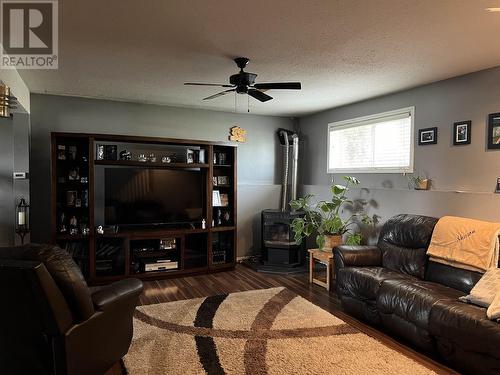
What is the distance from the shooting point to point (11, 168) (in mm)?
3973

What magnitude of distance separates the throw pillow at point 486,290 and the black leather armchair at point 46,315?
2648 millimetres

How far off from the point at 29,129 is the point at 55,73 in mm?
1203

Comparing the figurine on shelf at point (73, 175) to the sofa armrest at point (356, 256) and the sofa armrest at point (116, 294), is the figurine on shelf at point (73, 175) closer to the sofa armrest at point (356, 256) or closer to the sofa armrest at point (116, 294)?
the sofa armrest at point (116, 294)

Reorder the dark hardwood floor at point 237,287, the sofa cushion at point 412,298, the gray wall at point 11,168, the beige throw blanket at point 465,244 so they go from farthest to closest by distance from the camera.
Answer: the gray wall at point 11,168, the dark hardwood floor at point 237,287, the beige throw blanket at point 465,244, the sofa cushion at point 412,298

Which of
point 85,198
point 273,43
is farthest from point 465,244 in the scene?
point 85,198

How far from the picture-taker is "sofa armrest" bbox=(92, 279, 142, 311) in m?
2.18

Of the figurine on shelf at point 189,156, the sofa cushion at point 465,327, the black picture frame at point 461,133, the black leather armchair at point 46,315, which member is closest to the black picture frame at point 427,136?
the black picture frame at point 461,133

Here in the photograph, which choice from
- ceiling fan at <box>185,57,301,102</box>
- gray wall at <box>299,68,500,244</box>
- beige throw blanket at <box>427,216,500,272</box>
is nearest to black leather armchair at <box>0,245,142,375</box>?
ceiling fan at <box>185,57,301,102</box>

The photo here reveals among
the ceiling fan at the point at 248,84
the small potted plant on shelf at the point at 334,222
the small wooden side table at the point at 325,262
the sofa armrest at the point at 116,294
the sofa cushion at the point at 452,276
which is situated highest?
the ceiling fan at the point at 248,84

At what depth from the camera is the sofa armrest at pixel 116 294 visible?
218 centimetres

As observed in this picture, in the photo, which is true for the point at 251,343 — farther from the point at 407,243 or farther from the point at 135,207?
the point at 135,207

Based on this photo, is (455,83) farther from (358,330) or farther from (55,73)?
(55,73)

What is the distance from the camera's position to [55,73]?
367 centimetres

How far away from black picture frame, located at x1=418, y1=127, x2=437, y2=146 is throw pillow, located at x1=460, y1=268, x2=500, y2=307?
68.6 inches
